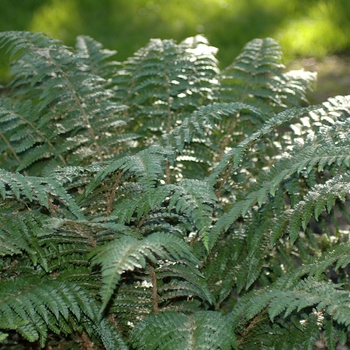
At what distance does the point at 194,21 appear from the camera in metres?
5.78

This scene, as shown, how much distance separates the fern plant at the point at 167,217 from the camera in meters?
1.87

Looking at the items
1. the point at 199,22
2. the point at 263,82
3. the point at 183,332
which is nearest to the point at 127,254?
the point at 183,332

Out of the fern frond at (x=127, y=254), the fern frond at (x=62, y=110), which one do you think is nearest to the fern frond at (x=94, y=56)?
the fern frond at (x=62, y=110)

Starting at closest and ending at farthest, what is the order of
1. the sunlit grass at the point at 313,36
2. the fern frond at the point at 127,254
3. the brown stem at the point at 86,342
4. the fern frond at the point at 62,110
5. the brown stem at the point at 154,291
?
the fern frond at the point at 127,254, the brown stem at the point at 154,291, the brown stem at the point at 86,342, the fern frond at the point at 62,110, the sunlit grass at the point at 313,36

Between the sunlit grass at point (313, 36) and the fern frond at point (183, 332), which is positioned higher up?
the sunlit grass at point (313, 36)

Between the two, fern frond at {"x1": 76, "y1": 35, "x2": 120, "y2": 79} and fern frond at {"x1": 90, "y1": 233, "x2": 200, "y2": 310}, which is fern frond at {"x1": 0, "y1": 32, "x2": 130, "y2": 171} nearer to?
fern frond at {"x1": 76, "y1": 35, "x2": 120, "y2": 79}

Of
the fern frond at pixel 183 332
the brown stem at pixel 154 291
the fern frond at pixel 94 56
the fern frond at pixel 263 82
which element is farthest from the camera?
the fern frond at pixel 94 56

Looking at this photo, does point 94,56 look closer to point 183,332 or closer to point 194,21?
point 183,332

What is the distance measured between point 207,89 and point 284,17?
3.24 meters

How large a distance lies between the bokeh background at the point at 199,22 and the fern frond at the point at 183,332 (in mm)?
3612

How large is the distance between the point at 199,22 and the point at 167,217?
147 inches

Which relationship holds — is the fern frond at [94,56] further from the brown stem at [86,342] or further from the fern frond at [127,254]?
the fern frond at [127,254]

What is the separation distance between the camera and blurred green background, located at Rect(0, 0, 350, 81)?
18.3 ft

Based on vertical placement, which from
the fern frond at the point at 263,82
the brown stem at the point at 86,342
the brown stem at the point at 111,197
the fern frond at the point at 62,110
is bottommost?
the brown stem at the point at 86,342
